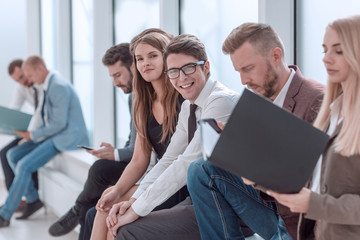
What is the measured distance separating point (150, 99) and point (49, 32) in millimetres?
4476

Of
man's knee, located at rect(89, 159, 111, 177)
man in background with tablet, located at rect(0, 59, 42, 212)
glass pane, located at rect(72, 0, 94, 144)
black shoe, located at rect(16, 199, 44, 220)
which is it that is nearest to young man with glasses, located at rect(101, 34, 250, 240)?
man's knee, located at rect(89, 159, 111, 177)

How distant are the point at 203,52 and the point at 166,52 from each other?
16cm

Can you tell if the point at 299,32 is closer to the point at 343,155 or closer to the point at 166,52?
the point at 166,52

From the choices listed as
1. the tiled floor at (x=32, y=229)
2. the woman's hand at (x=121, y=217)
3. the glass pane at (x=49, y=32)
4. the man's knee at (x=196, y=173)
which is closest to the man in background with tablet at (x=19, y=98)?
the tiled floor at (x=32, y=229)

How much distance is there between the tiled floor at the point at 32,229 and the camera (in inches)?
163

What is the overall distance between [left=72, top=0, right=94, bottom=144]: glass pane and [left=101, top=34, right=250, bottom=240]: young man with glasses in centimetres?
316

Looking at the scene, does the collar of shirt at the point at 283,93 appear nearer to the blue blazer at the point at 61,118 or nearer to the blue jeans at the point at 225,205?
the blue jeans at the point at 225,205

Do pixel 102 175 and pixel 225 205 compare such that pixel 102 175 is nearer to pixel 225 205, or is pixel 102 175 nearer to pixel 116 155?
pixel 116 155

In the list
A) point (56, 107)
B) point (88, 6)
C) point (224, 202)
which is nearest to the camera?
point (224, 202)

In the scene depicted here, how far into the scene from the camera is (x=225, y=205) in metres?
1.90

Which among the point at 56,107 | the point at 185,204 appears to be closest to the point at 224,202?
the point at 185,204

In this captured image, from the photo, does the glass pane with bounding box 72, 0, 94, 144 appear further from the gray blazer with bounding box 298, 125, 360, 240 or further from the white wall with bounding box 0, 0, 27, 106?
the gray blazer with bounding box 298, 125, 360, 240

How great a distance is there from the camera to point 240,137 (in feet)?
4.21

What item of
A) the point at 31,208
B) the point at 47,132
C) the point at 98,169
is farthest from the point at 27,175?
the point at 98,169
